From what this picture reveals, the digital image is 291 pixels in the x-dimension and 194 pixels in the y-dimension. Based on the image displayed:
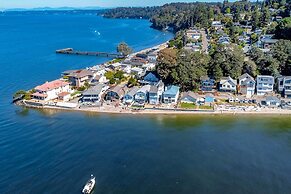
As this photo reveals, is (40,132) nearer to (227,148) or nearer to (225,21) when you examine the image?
(227,148)

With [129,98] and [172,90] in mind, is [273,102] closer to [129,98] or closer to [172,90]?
[172,90]

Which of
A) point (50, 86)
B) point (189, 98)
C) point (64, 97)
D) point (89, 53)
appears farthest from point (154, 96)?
point (89, 53)

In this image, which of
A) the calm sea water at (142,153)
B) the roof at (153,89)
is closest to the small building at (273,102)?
the calm sea water at (142,153)

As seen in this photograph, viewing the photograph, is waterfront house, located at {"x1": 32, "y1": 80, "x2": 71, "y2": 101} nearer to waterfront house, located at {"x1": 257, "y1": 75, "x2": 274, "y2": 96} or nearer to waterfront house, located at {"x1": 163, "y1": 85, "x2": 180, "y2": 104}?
waterfront house, located at {"x1": 163, "y1": 85, "x2": 180, "y2": 104}

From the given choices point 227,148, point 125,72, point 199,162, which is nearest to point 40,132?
point 199,162

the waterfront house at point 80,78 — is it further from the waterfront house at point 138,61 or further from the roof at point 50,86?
the waterfront house at point 138,61
